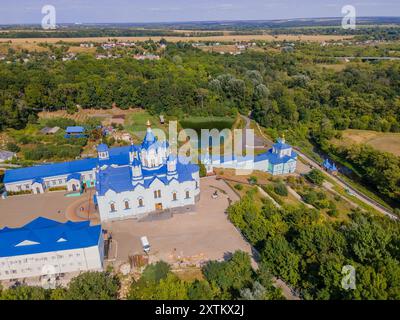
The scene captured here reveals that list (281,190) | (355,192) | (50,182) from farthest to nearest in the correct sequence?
(355,192), (281,190), (50,182)

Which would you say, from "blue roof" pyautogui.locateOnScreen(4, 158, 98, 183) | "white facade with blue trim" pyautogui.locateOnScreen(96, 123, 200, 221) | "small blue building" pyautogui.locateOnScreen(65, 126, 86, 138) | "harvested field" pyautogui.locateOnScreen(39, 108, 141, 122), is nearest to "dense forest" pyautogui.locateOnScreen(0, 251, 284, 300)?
"white facade with blue trim" pyautogui.locateOnScreen(96, 123, 200, 221)

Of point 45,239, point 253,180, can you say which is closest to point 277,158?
point 253,180

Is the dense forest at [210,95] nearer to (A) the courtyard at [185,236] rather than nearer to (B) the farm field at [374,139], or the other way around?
(B) the farm field at [374,139]

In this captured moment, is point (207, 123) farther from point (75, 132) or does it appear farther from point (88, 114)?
point (75, 132)

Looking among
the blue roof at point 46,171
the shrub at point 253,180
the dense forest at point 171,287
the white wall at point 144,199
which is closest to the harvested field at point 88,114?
the blue roof at point 46,171

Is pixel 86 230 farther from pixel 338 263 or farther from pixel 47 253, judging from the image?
pixel 338 263
